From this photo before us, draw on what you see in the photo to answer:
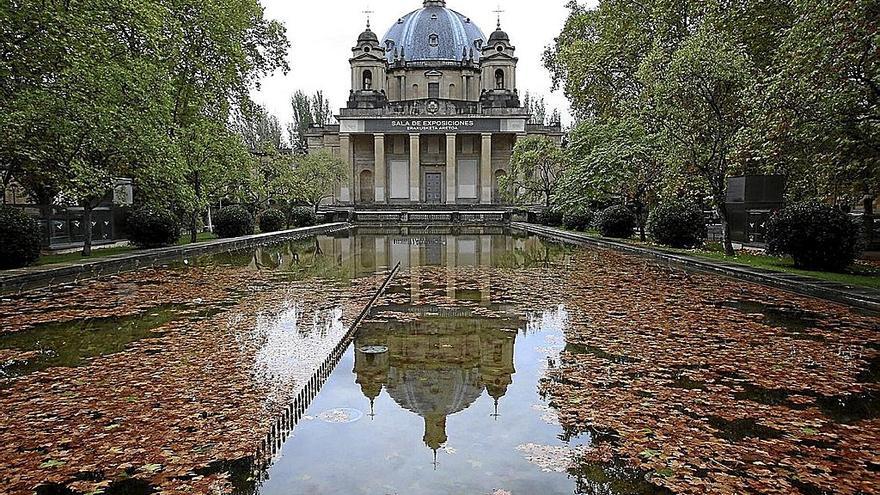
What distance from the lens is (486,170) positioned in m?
62.4

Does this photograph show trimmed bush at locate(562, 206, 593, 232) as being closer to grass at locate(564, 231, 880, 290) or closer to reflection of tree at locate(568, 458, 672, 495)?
grass at locate(564, 231, 880, 290)

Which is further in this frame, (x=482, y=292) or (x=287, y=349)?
(x=482, y=292)

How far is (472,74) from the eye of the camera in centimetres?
6725

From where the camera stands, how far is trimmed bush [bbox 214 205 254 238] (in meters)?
27.5

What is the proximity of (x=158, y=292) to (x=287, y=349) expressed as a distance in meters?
5.65

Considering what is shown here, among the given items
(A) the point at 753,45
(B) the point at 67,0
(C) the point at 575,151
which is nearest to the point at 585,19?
(C) the point at 575,151

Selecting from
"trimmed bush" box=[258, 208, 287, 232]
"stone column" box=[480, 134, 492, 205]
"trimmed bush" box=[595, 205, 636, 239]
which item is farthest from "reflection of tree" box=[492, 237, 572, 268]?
"stone column" box=[480, 134, 492, 205]

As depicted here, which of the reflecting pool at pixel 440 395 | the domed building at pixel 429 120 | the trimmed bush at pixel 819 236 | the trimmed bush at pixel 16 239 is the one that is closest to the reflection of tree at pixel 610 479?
the reflecting pool at pixel 440 395

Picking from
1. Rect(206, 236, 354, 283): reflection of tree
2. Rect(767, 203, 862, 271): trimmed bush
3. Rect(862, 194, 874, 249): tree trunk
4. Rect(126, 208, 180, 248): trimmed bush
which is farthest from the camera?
Rect(126, 208, 180, 248): trimmed bush

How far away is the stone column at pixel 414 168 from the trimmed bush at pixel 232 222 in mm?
34567

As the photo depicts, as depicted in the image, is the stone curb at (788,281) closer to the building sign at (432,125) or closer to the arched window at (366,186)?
the building sign at (432,125)

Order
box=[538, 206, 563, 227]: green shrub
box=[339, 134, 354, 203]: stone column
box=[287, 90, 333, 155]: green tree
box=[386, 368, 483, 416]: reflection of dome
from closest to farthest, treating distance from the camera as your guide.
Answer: box=[386, 368, 483, 416]: reflection of dome < box=[538, 206, 563, 227]: green shrub < box=[339, 134, 354, 203]: stone column < box=[287, 90, 333, 155]: green tree

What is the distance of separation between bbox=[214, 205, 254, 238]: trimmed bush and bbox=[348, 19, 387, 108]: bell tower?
1512 inches

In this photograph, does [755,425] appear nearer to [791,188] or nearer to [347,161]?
[791,188]
